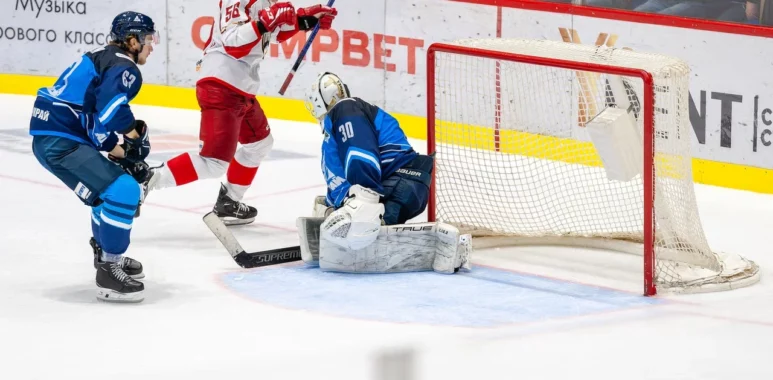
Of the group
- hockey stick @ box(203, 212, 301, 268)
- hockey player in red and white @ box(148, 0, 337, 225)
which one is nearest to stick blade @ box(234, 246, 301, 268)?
hockey stick @ box(203, 212, 301, 268)

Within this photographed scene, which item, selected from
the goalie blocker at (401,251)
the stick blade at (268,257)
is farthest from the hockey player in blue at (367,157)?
the stick blade at (268,257)

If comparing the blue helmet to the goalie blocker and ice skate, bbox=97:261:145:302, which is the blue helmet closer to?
ice skate, bbox=97:261:145:302

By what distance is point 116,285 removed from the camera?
15.5ft

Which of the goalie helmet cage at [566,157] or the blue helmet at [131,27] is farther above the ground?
the blue helmet at [131,27]

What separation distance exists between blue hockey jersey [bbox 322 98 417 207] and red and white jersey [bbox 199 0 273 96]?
784 mm

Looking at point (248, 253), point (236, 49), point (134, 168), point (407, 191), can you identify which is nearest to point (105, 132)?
point (134, 168)

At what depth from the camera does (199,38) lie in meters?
8.95

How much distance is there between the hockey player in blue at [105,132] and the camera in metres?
4.62

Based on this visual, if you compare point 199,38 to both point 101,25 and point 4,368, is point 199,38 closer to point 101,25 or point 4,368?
point 101,25

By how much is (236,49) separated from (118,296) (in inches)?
63.5

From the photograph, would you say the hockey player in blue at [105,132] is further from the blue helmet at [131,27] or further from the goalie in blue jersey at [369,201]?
the goalie in blue jersey at [369,201]

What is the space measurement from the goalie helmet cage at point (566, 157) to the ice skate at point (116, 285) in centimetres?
145

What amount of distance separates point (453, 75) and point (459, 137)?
0.82 m

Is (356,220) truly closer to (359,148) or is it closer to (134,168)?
(359,148)
